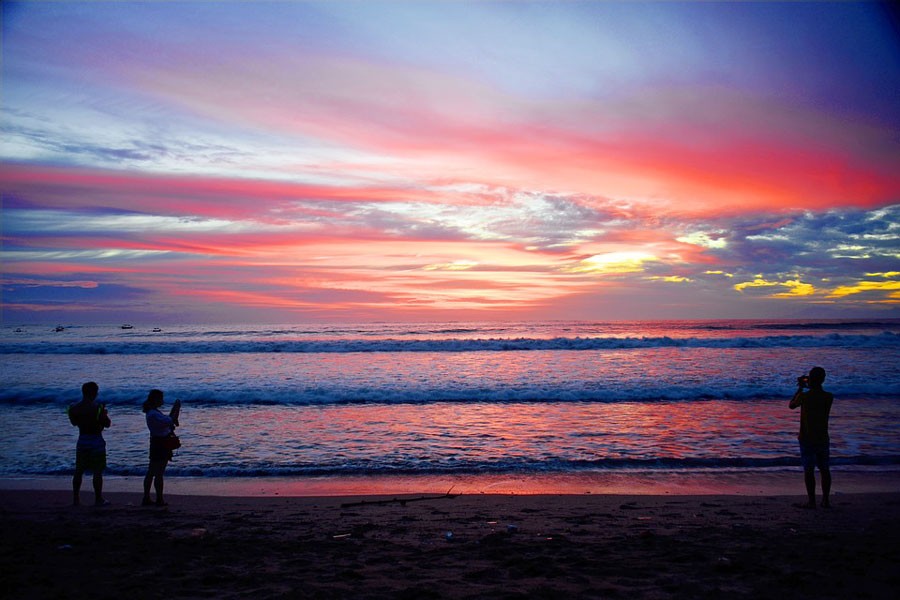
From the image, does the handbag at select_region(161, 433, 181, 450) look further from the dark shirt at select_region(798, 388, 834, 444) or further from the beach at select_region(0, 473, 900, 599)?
the dark shirt at select_region(798, 388, 834, 444)

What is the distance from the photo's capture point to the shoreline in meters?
8.91

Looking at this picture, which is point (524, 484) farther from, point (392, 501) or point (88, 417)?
point (88, 417)

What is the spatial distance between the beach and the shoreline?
0.37 meters

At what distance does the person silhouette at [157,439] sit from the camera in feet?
26.9

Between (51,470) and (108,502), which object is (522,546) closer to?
(108,502)

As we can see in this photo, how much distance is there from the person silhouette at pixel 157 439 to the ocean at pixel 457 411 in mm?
2035

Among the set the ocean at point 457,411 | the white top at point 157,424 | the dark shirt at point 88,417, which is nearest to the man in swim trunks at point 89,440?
the dark shirt at point 88,417

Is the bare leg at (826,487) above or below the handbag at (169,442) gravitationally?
below

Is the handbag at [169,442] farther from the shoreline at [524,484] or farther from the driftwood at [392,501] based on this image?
the driftwood at [392,501]

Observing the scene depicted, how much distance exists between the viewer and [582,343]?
40875mm

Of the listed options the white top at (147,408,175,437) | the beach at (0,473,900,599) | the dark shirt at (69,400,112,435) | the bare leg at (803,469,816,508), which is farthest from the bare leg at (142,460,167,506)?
the bare leg at (803,469,816,508)

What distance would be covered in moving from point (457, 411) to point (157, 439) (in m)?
9.50

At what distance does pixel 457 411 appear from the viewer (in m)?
16.4

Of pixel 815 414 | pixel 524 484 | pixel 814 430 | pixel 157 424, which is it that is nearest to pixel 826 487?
pixel 814 430
